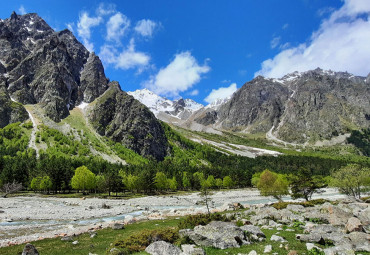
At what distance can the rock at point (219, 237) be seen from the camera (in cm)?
1942

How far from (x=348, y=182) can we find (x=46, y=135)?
183 meters

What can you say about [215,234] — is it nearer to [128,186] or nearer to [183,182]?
[128,186]

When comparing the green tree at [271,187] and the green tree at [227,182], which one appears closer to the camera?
the green tree at [271,187]

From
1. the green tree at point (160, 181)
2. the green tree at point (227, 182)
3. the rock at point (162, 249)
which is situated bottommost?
the green tree at point (227, 182)

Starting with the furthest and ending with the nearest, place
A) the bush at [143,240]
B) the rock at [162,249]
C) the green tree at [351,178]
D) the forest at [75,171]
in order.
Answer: the forest at [75,171]
the green tree at [351,178]
the bush at [143,240]
the rock at [162,249]

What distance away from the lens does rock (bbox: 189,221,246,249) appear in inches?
765

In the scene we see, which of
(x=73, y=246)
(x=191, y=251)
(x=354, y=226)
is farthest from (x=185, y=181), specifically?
(x=191, y=251)

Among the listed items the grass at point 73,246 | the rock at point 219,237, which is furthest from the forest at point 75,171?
the grass at point 73,246

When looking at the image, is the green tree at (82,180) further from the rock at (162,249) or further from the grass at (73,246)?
the rock at (162,249)

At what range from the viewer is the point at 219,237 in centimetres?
2011

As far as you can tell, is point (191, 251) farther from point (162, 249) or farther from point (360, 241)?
point (360, 241)

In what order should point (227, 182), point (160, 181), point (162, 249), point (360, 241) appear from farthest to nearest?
point (227, 182) → point (160, 181) → point (162, 249) → point (360, 241)

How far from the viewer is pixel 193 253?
16.8m

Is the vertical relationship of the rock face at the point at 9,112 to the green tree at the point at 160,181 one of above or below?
above
